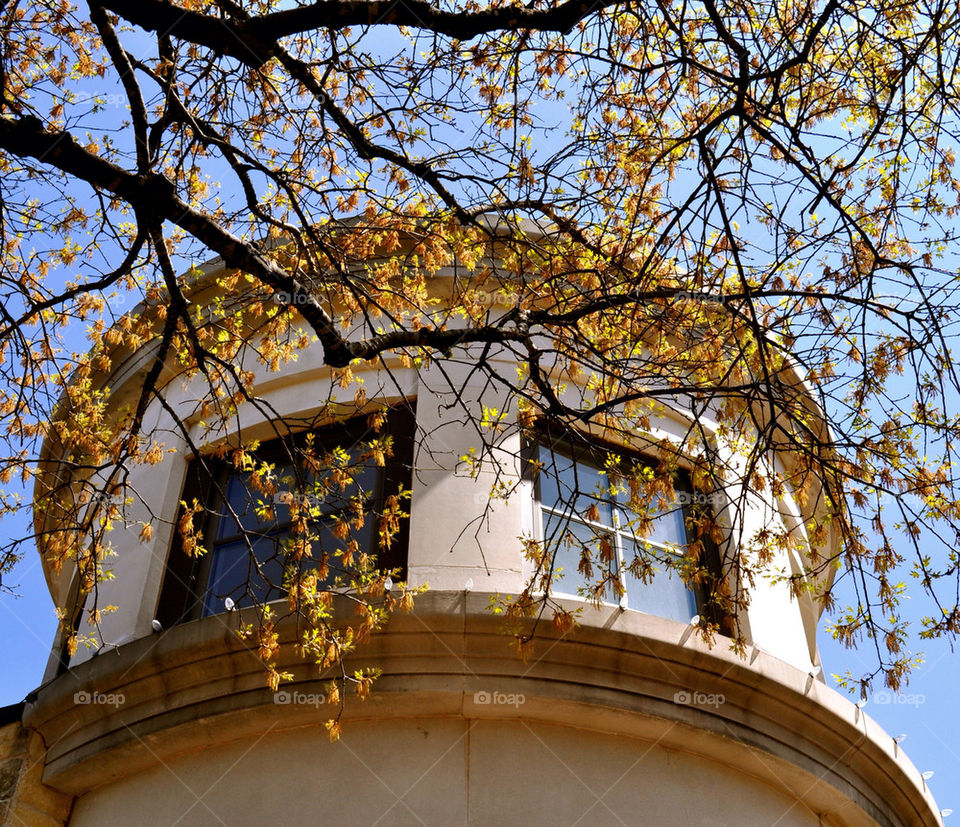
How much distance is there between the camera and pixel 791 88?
22.5ft

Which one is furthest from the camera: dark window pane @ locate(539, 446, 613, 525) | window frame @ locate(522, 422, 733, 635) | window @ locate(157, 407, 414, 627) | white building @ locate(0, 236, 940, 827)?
dark window pane @ locate(539, 446, 613, 525)

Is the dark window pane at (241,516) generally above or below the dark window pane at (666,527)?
below

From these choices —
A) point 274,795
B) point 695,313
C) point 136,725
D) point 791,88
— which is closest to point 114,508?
point 136,725

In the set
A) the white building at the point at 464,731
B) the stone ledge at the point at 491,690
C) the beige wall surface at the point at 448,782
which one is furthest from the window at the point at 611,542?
the beige wall surface at the point at 448,782

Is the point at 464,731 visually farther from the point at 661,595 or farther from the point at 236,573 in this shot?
the point at 236,573

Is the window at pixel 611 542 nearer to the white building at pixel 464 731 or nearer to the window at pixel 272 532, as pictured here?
the white building at pixel 464 731

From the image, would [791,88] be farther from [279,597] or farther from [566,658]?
[279,597]

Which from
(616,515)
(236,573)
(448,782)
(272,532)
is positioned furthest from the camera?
(616,515)

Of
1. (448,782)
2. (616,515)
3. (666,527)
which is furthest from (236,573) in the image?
(666,527)

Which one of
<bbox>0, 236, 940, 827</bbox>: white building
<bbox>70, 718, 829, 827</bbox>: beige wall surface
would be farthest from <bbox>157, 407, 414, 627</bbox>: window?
<bbox>70, 718, 829, 827</bbox>: beige wall surface

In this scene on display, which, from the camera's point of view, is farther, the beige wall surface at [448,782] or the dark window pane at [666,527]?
the dark window pane at [666,527]

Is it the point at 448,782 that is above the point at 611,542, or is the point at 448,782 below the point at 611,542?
below

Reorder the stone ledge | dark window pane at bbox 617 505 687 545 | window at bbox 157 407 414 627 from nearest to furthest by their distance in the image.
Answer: the stone ledge
window at bbox 157 407 414 627
dark window pane at bbox 617 505 687 545

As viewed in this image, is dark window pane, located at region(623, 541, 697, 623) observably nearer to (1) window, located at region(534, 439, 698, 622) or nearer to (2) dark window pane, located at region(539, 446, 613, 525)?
(1) window, located at region(534, 439, 698, 622)
